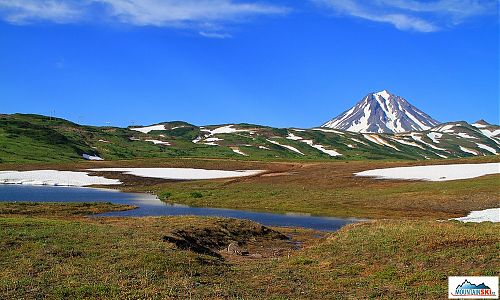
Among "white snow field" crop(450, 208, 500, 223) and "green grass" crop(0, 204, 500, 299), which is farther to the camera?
"white snow field" crop(450, 208, 500, 223)

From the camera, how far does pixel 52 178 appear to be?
141375 mm

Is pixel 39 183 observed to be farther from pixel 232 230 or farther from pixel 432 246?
pixel 432 246

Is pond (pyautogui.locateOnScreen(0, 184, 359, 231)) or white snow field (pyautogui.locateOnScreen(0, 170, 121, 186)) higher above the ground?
white snow field (pyautogui.locateOnScreen(0, 170, 121, 186))

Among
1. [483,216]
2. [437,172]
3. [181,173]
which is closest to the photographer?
[483,216]

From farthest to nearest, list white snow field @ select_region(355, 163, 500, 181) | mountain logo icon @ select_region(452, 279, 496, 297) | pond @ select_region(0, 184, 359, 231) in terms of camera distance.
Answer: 1. white snow field @ select_region(355, 163, 500, 181)
2. pond @ select_region(0, 184, 359, 231)
3. mountain logo icon @ select_region(452, 279, 496, 297)

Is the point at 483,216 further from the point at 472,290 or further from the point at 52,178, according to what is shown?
the point at 52,178

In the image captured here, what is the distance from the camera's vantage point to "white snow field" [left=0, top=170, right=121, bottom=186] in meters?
137

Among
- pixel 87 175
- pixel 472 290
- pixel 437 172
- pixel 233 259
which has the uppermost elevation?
pixel 437 172

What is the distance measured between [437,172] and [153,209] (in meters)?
75.2
